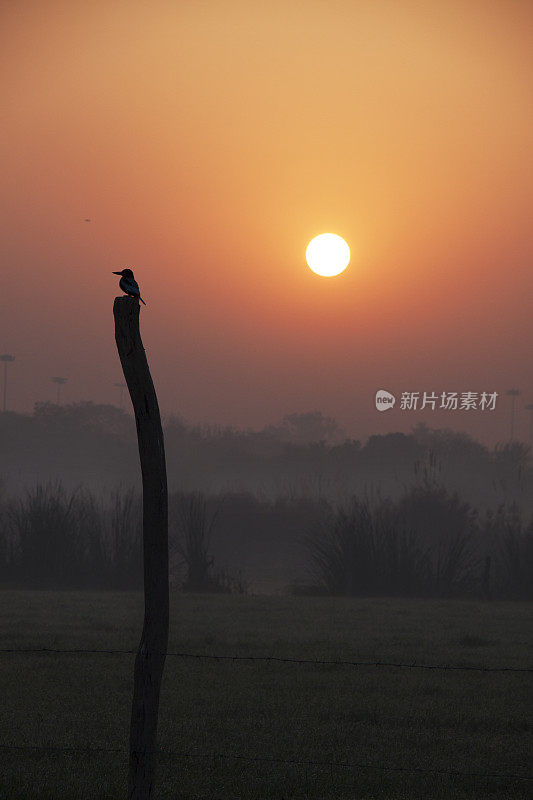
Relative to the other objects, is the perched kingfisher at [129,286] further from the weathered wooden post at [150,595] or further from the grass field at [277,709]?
the grass field at [277,709]

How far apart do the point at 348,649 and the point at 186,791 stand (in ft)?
17.4

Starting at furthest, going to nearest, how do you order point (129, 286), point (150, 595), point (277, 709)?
1. point (277, 709)
2. point (129, 286)
3. point (150, 595)

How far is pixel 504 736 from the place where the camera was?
6.80 meters

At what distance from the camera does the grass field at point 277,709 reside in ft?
18.5

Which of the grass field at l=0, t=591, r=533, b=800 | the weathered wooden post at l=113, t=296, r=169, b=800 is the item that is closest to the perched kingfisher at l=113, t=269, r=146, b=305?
the weathered wooden post at l=113, t=296, r=169, b=800

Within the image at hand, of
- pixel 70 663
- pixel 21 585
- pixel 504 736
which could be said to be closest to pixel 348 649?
pixel 70 663

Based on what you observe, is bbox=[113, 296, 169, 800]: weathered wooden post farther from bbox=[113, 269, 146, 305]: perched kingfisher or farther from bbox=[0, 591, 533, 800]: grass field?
bbox=[0, 591, 533, 800]: grass field

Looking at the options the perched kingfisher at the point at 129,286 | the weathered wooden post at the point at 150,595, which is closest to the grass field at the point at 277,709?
the weathered wooden post at the point at 150,595

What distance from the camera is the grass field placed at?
5.64 m

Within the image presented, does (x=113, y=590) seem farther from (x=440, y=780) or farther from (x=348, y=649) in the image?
(x=440, y=780)

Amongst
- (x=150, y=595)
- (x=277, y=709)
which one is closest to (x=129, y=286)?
(x=150, y=595)

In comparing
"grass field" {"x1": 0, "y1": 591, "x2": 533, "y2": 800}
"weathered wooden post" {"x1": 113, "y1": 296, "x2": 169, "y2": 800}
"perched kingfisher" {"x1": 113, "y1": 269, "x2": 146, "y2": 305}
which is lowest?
"grass field" {"x1": 0, "y1": 591, "x2": 533, "y2": 800}

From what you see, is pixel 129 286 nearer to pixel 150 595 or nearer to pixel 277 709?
pixel 150 595

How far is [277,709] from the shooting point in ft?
24.4
